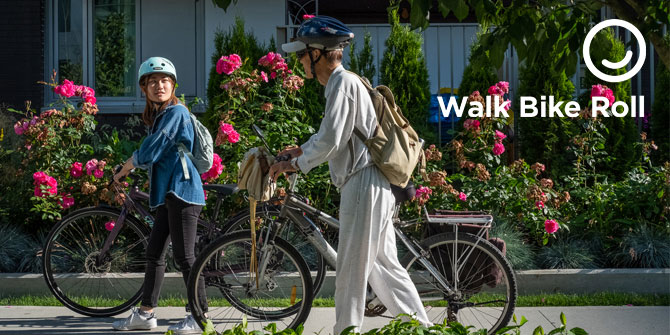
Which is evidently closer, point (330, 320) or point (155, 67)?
point (155, 67)

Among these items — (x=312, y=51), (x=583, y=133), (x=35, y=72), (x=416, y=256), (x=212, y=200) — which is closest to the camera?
(x=312, y=51)

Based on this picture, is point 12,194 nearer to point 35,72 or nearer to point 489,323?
point 35,72

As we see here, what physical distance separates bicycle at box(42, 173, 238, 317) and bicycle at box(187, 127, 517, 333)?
725 millimetres

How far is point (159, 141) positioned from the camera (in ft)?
18.3

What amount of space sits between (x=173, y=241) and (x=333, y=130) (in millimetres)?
1770

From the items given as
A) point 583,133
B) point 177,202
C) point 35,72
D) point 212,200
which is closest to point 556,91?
point 583,133

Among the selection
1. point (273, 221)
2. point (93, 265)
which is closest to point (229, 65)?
point (93, 265)

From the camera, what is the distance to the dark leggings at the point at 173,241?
18.6ft

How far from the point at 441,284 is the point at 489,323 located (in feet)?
2.13

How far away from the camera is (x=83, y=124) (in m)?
8.04

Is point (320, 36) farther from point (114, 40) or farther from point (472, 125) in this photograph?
point (114, 40)

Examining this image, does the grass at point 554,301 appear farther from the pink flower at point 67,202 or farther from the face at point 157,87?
the face at point 157,87

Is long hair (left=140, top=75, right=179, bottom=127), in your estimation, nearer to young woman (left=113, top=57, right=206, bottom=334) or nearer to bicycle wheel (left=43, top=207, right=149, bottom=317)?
young woman (left=113, top=57, right=206, bottom=334)

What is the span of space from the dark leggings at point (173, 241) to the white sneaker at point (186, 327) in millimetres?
242
